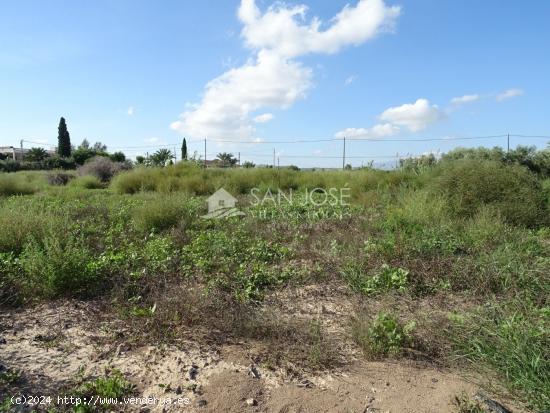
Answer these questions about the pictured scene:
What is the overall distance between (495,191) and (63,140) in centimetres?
3698

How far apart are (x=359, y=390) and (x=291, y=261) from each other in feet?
7.40

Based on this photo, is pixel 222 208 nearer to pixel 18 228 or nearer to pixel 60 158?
pixel 18 228

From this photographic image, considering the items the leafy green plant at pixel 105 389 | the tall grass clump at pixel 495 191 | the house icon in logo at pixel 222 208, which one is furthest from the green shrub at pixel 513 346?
the house icon in logo at pixel 222 208

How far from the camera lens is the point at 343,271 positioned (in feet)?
12.3

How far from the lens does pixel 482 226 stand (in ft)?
16.6

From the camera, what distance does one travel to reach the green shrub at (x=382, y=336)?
242 cm

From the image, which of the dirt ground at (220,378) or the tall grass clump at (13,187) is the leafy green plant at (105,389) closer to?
the dirt ground at (220,378)

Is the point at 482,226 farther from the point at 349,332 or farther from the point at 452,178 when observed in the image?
the point at 349,332

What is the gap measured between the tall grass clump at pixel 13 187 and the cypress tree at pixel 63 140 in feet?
83.0

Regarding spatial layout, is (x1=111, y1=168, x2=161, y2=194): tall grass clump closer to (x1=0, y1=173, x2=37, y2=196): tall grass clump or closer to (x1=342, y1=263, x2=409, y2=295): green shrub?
(x1=0, y1=173, x2=37, y2=196): tall grass clump

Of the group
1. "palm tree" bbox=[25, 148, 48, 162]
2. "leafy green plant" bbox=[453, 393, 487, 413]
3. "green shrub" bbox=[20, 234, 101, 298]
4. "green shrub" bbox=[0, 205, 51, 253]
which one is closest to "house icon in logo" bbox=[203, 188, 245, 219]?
"green shrub" bbox=[0, 205, 51, 253]

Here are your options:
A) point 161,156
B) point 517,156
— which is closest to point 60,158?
point 161,156

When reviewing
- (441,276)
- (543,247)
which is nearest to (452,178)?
(543,247)

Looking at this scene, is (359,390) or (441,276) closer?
(359,390)
